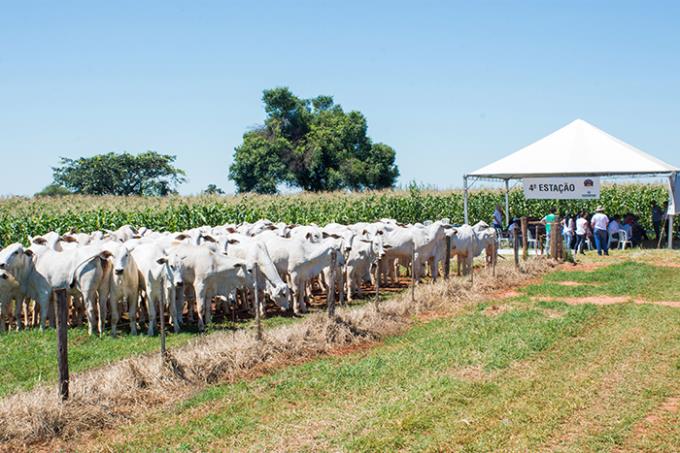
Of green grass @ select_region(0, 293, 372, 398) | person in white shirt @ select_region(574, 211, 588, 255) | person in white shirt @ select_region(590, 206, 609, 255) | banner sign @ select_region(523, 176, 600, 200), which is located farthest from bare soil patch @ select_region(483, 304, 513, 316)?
banner sign @ select_region(523, 176, 600, 200)

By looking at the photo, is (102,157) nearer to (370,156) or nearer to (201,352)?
(370,156)

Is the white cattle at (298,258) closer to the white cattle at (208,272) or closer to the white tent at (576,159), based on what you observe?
the white cattle at (208,272)

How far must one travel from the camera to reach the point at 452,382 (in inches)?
399

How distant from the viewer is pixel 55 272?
15570 millimetres

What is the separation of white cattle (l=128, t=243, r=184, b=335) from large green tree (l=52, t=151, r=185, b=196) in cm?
3527

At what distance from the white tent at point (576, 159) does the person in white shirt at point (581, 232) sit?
7.36 ft

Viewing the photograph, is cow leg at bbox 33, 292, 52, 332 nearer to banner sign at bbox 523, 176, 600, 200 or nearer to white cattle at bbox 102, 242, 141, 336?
white cattle at bbox 102, 242, 141, 336

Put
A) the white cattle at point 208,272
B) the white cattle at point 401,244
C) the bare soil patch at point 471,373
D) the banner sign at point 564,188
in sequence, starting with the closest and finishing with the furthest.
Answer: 1. the bare soil patch at point 471,373
2. the white cattle at point 208,272
3. the white cattle at point 401,244
4. the banner sign at point 564,188

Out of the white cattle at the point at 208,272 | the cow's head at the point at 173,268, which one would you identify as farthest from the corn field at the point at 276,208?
the cow's head at the point at 173,268

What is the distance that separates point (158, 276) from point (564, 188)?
67.0ft

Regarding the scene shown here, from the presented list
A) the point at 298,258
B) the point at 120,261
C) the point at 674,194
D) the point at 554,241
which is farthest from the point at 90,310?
the point at 674,194

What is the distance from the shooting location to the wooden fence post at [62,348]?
365 inches

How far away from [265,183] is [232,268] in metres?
33.7

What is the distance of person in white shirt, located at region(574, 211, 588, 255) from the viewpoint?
91.2 feet
